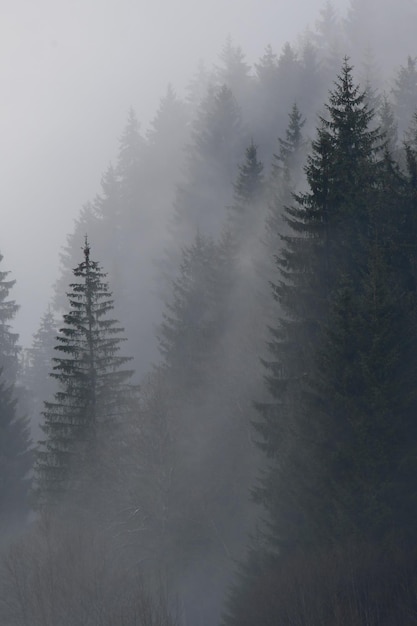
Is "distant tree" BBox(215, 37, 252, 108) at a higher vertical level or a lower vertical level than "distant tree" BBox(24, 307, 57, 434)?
higher

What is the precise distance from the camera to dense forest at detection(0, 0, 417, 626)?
17875mm

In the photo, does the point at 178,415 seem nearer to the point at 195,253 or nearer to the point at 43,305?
the point at 195,253

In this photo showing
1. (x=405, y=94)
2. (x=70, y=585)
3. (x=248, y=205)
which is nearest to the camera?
(x=70, y=585)

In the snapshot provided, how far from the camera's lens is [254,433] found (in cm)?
3162

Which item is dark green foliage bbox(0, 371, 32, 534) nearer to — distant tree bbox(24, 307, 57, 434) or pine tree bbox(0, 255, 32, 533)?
pine tree bbox(0, 255, 32, 533)

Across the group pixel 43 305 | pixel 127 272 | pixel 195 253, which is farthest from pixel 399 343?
pixel 43 305

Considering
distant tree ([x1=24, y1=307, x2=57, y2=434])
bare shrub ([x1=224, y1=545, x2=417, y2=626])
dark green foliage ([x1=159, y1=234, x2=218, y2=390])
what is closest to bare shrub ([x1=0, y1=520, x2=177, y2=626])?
bare shrub ([x1=224, y1=545, x2=417, y2=626])

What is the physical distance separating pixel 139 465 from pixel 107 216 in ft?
155

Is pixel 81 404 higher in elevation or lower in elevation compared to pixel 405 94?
lower

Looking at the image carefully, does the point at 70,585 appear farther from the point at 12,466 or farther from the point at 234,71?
the point at 234,71

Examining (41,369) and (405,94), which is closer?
(41,369)

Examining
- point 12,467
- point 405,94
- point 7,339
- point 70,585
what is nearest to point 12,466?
point 12,467

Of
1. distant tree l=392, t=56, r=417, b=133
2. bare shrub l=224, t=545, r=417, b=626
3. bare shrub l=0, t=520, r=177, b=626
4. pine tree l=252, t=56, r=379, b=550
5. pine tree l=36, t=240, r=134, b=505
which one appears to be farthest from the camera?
distant tree l=392, t=56, r=417, b=133

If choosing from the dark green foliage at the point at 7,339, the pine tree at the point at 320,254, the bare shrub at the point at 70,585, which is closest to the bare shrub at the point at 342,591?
the bare shrub at the point at 70,585
